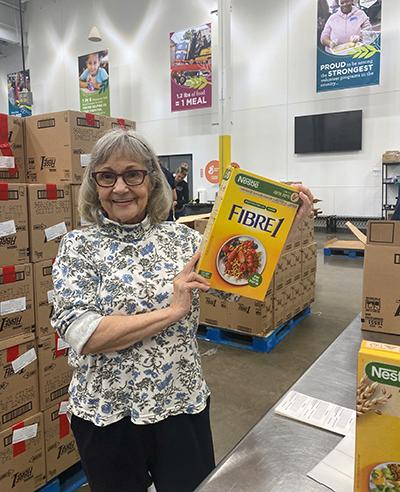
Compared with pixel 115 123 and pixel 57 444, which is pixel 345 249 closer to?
pixel 115 123

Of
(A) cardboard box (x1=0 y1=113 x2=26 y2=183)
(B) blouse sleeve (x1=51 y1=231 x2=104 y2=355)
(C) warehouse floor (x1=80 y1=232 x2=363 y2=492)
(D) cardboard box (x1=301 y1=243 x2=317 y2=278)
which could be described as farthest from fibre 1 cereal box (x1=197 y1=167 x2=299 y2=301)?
(D) cardboard box (x1=301 y1=243 x2=317 y2=278)

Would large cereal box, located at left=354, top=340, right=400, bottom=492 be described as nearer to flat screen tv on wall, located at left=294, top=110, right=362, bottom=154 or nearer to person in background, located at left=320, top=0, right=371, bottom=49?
flat screen tv on wall, located at left=294, top=110, right=362, bottom=154

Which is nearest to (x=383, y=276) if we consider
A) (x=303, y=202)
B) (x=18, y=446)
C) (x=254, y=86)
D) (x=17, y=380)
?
(x=303, y=202)

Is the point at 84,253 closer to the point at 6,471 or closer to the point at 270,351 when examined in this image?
the point at 6,471

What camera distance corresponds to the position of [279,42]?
9055 mm

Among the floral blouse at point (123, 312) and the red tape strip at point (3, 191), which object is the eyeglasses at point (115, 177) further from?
the red tape strip at point (3, 191)

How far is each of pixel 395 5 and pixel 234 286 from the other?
886cm

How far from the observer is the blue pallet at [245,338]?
11.4 ft

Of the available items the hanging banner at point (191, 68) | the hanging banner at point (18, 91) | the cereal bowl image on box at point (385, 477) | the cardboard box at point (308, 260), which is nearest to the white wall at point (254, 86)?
the hanging banner at point (191, 68)

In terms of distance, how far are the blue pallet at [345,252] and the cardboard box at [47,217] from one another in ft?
19.6

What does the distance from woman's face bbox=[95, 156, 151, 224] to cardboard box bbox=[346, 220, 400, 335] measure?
2.89 ft

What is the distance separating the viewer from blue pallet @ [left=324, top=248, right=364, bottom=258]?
7.09 meters

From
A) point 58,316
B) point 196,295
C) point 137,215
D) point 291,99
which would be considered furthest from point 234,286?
point 291,99

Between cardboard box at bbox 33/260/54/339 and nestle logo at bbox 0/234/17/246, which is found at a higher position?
nestle logo at bbox 0/234/17/246
